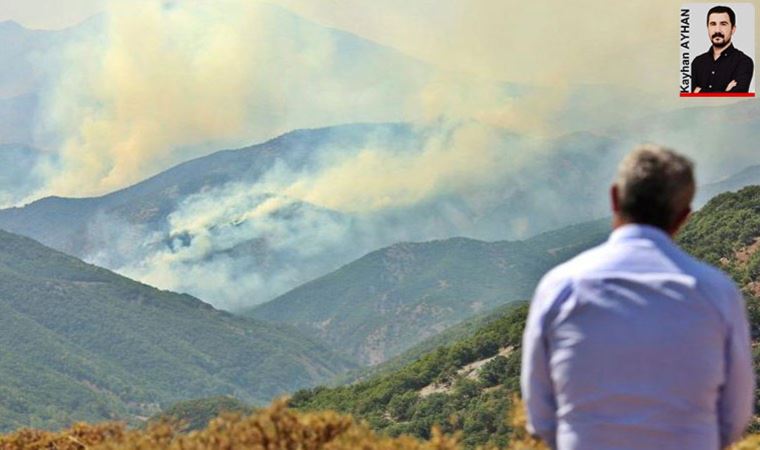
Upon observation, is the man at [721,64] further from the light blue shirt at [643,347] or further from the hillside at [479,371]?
the hillside at [479,371]

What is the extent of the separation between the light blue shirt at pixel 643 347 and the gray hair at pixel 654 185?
0.26 feet

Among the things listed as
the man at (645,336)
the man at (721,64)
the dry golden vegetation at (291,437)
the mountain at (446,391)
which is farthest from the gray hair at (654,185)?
the mountain at (446,391)

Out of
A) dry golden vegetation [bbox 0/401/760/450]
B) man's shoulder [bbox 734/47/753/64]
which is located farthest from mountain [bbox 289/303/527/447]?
dry golden vegetation [bbox 0/401/760/450]

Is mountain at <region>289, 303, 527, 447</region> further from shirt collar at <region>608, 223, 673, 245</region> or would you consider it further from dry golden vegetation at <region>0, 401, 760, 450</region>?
shirt collar at <region>608, 223, 673, 245</region>

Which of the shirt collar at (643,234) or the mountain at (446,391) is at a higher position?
the shirt collar at (643,234)

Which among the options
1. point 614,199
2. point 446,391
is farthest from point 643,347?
point 446,391

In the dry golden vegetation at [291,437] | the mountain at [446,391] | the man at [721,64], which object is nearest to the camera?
the dry golden vegetation at [291,437]

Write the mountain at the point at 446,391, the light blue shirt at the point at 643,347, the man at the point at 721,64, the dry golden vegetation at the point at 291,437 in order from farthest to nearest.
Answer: the mountain at the point at 446,391 → the man at the point at 721,64 → the dry golden vegetation at the point at 291,437 → the light blue shirt at the point at 643,347

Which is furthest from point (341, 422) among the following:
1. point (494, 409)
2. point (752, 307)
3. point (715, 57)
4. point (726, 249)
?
point (726, 249)

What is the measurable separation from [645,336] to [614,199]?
0.69 m

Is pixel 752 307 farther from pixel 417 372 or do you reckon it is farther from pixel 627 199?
pixel 627 199

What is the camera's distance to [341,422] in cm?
884

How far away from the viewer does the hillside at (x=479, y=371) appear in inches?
2963

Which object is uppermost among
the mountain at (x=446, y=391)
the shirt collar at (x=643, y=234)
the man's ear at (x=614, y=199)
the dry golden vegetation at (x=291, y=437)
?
the man's ear at (x=614, y=199)
